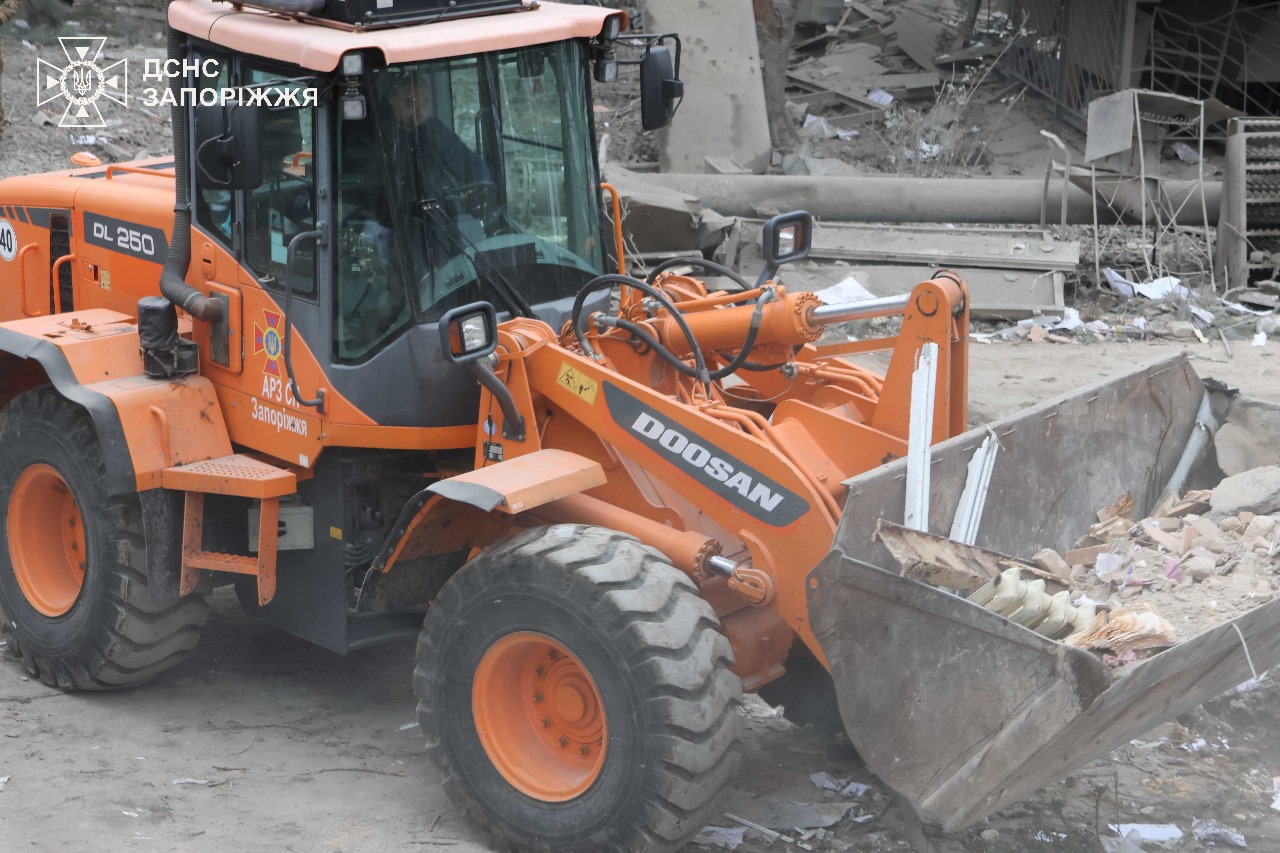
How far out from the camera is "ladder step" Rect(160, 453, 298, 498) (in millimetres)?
4688

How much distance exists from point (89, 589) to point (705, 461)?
2469 mm

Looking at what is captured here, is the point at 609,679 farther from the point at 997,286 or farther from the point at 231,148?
the point at 997,286

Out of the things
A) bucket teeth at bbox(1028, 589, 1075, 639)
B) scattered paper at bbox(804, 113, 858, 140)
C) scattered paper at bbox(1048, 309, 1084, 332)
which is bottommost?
scattered paper at bbox(1048, 309, 1084, 332)

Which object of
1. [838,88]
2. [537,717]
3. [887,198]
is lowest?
[537,717]

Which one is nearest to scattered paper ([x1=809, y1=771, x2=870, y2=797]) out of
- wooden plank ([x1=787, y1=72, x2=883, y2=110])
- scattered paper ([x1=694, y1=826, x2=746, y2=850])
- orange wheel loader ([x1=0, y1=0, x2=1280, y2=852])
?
orange wheel loader ([x1=0, y1=0, x2=1280, y2=852])

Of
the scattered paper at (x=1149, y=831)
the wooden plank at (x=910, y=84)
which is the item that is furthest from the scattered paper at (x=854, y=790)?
the wooden plank at (x=910, y=84)

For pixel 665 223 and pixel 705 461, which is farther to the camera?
pixel 665 223

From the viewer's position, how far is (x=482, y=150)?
15.1ft

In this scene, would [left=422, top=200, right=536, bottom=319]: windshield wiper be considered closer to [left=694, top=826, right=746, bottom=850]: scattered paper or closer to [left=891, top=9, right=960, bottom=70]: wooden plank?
[left=694, top=826, right=746, bottom=850]: scattered paper

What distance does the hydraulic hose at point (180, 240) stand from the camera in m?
4.88

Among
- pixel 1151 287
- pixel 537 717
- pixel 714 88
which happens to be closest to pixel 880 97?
pixel 714 88

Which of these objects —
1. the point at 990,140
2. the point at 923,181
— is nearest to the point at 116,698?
the point at 923,181

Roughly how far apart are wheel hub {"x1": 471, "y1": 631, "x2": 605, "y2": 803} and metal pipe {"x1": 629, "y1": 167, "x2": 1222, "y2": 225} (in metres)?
8.08

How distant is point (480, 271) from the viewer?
4613 mm
